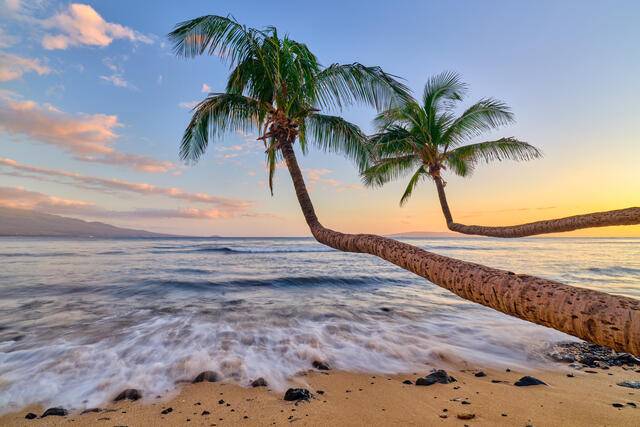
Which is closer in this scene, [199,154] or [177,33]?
[177,33]

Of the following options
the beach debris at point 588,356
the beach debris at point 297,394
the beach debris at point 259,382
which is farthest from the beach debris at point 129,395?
the beach debris at point 588,356

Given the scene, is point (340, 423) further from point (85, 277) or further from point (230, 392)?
point (85, 277)

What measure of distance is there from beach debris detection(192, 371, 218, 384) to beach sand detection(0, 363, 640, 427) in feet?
0.45

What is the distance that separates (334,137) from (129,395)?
5523 millimetres

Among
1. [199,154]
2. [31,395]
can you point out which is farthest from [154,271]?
[31,395]

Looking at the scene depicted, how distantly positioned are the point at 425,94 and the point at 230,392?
10228mm

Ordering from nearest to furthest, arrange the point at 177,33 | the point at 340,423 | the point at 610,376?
the point at 340,423 → the point at 610,376 → the point at 177,33

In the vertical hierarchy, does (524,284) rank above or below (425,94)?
below

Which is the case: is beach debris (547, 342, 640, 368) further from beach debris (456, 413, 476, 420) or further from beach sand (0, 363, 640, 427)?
beach debris (456, 413, 476, 420)

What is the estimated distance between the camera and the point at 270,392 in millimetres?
3828

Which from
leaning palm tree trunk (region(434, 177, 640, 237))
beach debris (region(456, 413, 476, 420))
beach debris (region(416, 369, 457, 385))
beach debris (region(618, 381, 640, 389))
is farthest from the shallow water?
leaning palm tree trunk (region(434, 177, 640, 237))

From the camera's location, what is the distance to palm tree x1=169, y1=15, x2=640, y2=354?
1304 millimetres

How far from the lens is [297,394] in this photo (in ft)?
11.8

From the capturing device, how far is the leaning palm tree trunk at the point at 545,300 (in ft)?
3.85
